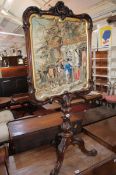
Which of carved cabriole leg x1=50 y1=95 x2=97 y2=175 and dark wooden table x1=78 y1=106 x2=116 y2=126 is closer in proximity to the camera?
carved cabriole leg x1=50 y1=95 x2=97 y2=175

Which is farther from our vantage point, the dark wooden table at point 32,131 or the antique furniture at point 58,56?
the dark wooden table at point 32,131

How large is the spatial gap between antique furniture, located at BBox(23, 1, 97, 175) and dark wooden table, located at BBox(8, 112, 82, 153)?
321mm

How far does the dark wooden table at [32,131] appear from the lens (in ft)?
5.10

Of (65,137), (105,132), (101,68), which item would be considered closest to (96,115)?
(105,132)

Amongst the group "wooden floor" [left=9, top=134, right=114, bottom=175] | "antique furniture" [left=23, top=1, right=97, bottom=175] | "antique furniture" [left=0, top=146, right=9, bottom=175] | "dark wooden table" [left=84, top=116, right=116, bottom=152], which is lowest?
"wooden floor" [left=9, top=134, right=114, bottom=175]

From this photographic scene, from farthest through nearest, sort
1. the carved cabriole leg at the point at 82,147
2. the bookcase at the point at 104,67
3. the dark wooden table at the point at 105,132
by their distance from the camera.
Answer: the bookcase at the point at 104,67, the dark wooden table at the point at 105,132, the carved cabriole leg at the point at 82,147

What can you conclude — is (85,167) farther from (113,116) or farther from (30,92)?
(113,116)

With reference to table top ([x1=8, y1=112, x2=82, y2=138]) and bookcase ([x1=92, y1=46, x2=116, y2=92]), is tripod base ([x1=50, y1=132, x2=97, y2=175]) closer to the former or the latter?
table top ([x1=8, y1=112, x2=82, y2=138])

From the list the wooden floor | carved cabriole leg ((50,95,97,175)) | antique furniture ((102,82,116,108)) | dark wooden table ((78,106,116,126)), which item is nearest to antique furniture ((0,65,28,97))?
antique furniture ((102,82,116,108))

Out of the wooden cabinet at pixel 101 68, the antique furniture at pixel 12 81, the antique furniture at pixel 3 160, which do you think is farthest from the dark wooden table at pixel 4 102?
the wooden cabinet at pixel 101 68

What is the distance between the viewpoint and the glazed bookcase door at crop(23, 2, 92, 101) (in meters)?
1.15

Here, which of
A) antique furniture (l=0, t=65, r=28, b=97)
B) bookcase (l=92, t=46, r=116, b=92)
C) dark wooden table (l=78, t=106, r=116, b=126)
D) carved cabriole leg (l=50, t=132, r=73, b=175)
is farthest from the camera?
bookcase (l=92, t=46, r=116, b=92)

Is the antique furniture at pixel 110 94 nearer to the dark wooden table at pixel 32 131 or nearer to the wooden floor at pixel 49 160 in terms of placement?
the dark wooden table at pixel 32 131

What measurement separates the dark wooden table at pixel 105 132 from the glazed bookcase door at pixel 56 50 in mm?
597
